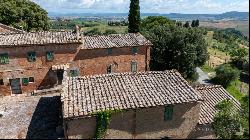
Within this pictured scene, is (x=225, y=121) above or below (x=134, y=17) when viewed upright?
below

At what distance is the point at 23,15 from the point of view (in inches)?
2210

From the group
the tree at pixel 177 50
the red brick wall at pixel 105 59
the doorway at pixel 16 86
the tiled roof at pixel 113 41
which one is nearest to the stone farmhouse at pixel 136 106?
the red brick wall at pixel 105 59

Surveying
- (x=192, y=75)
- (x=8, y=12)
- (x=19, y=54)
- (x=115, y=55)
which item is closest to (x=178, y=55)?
(x=192, y=75)

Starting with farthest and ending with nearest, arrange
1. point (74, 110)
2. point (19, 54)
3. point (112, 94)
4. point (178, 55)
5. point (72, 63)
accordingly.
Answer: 1. point (178, 55)
2. point (72, 63)
3. point (19, 54)
4. point (112, 94)
5. point (74, 110)

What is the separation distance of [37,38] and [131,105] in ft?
63.5

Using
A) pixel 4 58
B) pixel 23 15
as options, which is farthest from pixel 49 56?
pixel 23 15

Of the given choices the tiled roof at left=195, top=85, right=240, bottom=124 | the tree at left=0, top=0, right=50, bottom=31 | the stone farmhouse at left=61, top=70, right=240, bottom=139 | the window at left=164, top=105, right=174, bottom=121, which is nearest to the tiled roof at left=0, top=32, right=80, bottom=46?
the stone farmhouse at left=61, top=70, right=240, bottom=139

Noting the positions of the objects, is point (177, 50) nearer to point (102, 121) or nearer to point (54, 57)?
point (54, 57)

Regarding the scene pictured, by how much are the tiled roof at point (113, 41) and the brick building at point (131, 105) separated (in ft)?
48.5

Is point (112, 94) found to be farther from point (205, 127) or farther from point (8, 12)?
point (8, 12)

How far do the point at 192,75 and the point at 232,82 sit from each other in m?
9.46

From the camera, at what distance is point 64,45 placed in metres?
34.0

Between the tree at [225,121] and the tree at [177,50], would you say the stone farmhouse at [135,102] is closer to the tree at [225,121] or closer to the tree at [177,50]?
the tree at [225,121]

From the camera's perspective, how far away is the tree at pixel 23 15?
53.7 meters
